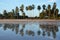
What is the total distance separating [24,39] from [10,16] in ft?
150

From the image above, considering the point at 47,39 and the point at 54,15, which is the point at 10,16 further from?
the point at 47,39

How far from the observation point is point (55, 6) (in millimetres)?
53781

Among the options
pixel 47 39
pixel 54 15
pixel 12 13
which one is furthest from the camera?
pixel 12 13

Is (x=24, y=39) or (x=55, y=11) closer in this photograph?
(x=24, y=39)

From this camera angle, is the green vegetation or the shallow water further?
the green vegetation

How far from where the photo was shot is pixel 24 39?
432 inches

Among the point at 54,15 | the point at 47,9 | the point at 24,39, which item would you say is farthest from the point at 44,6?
the point at 24,39

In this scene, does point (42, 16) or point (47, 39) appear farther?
point (42, 16)

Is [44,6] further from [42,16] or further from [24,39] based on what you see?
[24,39]

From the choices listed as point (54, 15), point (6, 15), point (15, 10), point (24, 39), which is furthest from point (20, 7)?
point (24, 39)

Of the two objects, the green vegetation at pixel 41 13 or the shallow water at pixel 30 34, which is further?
the green vegetation at pixel 41 13

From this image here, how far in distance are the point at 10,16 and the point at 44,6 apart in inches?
442

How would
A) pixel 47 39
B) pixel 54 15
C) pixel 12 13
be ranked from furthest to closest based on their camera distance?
1. pixel 12 13
2. pixel 54 15
3. pixel 47 39

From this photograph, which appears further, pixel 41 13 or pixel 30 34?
pixel 41 13
